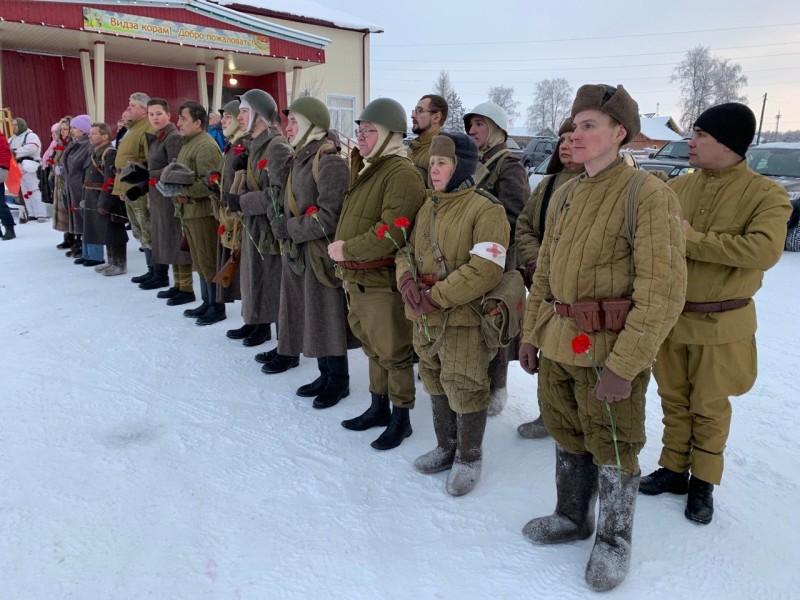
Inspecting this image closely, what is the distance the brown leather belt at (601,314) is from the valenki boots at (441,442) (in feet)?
3.65

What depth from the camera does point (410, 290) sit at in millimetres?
2777

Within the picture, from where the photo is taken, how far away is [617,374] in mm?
2010

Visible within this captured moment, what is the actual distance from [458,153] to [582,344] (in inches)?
45.8

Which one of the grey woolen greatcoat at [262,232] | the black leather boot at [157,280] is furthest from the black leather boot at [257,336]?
the black leather boot at [157,280]

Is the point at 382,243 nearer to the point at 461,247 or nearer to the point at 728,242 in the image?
the point at 461,247

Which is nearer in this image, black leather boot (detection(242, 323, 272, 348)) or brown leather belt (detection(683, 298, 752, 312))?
brown leather belt (detection(683, 298, 752, 312))

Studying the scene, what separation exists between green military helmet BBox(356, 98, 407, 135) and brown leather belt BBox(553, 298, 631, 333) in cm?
169

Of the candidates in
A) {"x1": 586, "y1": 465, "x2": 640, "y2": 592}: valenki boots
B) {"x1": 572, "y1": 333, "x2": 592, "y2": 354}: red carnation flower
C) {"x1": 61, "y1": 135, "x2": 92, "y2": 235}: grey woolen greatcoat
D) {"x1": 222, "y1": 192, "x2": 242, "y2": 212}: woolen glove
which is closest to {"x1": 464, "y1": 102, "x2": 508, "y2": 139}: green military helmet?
{"x1": 222, "y1": 192, "x2": 242, "y2": 212}: woolen glove

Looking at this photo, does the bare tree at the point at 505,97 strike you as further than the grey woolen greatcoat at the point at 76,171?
Yes

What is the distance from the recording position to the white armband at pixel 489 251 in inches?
101

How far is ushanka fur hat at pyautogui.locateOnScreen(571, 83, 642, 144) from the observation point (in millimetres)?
2023

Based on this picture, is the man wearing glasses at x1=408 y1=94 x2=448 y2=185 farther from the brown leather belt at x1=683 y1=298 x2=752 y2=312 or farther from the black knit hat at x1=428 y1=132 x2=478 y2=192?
the brown leather belt at x1=683 y1=298 x2=752 y2=312

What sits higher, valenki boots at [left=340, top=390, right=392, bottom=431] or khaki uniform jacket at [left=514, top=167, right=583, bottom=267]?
khaki uniform jacket at [left=514, top=167, right=583, bottom=267]

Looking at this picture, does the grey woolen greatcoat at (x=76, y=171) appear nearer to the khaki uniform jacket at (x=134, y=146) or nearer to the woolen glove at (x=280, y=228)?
the khaki uniform jacket at (x=134, y=146)
